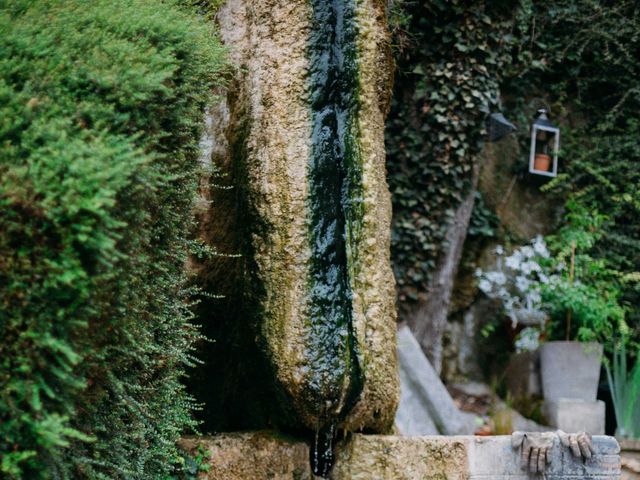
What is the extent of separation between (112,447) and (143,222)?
63cm

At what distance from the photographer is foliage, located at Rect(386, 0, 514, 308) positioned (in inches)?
177

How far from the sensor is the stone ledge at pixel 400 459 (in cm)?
236

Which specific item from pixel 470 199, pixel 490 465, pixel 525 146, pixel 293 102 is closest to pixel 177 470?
pixel 490 465

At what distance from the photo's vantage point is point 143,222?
5.99 ft

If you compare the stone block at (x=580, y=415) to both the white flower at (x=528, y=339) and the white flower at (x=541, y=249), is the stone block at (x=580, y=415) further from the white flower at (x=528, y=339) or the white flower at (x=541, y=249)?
the white flower at (x=541, y=249)

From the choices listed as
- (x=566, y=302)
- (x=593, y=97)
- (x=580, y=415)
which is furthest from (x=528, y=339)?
(x=593, y=97)

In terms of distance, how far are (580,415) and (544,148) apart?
7.17 ft

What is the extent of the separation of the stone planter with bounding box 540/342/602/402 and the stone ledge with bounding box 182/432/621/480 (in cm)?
219

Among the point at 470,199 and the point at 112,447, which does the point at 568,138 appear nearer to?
the point at 470,199

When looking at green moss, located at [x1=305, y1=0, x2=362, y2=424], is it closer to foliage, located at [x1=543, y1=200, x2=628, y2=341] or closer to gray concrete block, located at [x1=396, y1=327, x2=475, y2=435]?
gray concrete block, located at [x1=396, y1=327, x2=475, y2=435]

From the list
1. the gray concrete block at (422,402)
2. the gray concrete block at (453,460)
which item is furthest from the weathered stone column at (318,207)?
the gray concrete block at (422,402)

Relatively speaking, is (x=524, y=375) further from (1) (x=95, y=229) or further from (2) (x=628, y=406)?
(1) (x=95, y=229)

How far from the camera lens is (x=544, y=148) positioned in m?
5.46

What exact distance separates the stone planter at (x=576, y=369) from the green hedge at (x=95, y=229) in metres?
3.04
